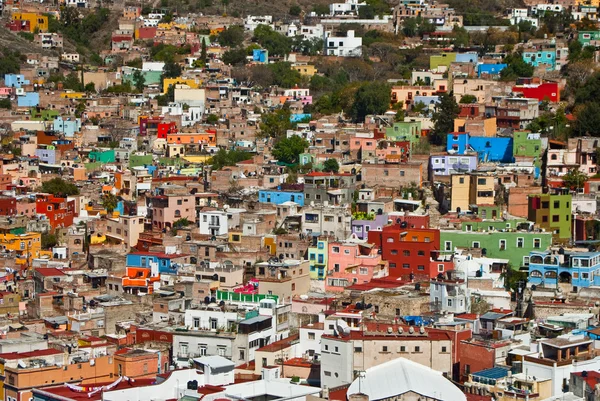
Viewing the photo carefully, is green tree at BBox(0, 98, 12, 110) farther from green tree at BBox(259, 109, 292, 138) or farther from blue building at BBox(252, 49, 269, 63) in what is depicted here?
green tree at BBox(259, 109, 292, 138)

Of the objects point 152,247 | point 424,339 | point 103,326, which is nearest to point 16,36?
point 152,247

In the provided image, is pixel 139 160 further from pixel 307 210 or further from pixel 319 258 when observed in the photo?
pixel 319 258

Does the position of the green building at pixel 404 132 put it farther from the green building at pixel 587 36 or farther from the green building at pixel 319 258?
the green building at pixel 587 36

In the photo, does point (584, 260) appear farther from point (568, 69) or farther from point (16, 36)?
point (16, 36)

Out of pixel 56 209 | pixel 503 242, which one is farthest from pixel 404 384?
pixel 56 209

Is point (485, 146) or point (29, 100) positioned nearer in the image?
point (485, 146)

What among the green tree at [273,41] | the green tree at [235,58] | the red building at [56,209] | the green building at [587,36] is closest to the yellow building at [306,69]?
the green tree at [235,58]

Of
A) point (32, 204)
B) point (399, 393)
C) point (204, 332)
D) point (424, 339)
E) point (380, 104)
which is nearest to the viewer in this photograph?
point (399, 393)
